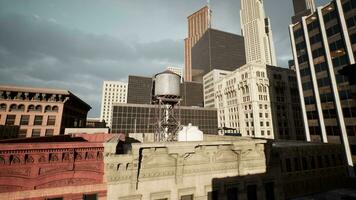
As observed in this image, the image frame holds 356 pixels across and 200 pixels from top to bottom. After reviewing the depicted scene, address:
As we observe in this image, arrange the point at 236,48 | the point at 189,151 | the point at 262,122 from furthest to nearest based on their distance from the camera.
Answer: the point at 236,48
the point at 262,122
the point at 189,151

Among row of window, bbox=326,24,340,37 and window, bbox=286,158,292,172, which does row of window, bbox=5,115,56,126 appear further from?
row of window, bbox=326,24,340,37

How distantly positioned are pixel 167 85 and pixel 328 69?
40286 millimetres

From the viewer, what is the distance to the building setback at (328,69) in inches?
1369

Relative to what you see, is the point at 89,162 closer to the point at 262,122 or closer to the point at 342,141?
the point at 342,141

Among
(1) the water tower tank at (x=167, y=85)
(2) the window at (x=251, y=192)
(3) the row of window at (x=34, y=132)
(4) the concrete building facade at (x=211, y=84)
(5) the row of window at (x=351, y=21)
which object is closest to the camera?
(2) the window at (x=251, y=192)

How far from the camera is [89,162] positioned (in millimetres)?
11375

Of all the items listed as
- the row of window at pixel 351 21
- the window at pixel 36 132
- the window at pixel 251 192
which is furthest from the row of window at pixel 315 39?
the window at pixel 36 132

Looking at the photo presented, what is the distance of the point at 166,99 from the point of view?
23.2 m

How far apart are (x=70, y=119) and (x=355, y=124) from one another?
73531 mm

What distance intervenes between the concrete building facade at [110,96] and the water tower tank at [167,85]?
541 feet

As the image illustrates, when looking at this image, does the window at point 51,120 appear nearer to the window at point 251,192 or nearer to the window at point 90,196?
the window at point 90,196

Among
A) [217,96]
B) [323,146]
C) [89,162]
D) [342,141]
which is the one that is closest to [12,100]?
[89,162]

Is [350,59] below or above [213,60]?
below

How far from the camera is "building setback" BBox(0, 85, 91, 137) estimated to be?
42.7 meters
